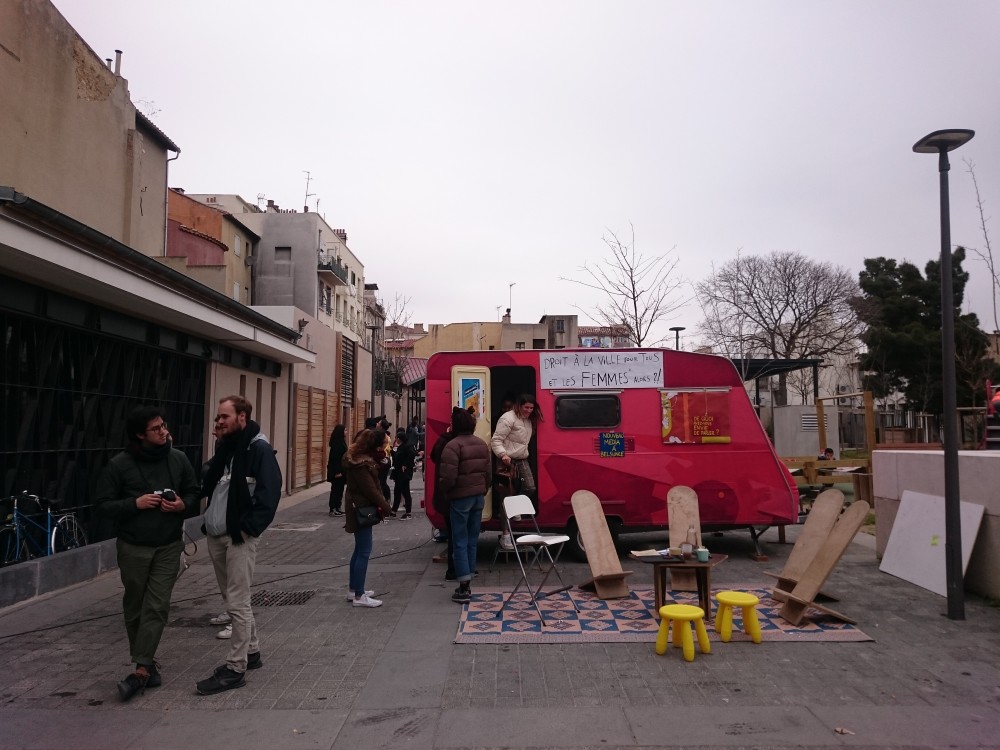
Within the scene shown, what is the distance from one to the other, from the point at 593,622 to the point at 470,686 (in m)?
1.78

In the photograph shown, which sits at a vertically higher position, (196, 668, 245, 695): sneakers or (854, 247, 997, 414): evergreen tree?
(854, 247, 997, 414): evergreen tree

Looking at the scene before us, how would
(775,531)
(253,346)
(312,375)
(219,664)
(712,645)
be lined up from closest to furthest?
(219,664), (712,645), (775,531), (253,346), (312,375)

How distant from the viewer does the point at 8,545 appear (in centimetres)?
711

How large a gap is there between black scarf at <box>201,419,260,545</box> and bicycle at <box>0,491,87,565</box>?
11.6ft

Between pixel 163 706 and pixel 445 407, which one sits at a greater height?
pixel 445 407

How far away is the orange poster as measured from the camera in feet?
29.8

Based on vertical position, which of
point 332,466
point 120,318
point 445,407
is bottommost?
point 332,466

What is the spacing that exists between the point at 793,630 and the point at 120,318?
28.3ft

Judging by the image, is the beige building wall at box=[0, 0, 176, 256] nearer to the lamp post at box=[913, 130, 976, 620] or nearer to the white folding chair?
the white folding chair

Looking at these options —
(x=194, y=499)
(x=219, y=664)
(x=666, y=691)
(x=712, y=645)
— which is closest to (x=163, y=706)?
(x=219, y=664)

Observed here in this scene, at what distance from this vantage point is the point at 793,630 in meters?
5.90

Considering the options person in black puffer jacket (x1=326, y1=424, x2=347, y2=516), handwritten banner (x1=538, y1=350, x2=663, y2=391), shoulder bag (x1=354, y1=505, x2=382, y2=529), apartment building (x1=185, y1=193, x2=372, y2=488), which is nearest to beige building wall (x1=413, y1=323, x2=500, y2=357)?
apartment building (x1=185, y1=193, x2=372, y2=488)

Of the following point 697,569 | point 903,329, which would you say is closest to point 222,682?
point 697,569

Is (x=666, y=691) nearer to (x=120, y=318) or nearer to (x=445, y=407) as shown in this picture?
(x=445, y=407)
